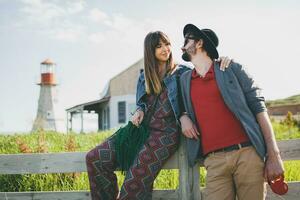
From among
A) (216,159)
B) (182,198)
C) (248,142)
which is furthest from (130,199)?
(248,142)

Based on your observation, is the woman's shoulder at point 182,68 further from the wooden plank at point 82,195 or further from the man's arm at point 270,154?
the wooden plank at point 82,195

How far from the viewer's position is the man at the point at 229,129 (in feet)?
10.4

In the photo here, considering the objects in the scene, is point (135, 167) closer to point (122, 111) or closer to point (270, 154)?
point (270, 154)

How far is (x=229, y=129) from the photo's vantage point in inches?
129

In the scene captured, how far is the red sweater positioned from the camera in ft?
10.7

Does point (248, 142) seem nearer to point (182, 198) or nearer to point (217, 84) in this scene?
point (217, 84)

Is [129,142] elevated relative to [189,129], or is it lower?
lower

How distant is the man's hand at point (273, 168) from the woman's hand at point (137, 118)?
1.23 meters

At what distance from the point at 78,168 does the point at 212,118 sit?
1539 millimetres

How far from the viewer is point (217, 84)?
3365 mm

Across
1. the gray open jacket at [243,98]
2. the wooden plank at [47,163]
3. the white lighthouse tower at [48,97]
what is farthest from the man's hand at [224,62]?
the white lighthouse tower at [48,97]

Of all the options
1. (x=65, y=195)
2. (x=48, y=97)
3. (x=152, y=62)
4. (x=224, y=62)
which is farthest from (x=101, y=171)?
(x=48, y=97)

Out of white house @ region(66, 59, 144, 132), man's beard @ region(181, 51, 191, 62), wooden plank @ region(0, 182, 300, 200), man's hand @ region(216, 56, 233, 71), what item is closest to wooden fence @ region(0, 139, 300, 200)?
wooden plank @ region(0, 182, 300, 200)

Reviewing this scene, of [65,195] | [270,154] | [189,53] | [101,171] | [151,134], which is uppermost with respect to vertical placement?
[189,53]
